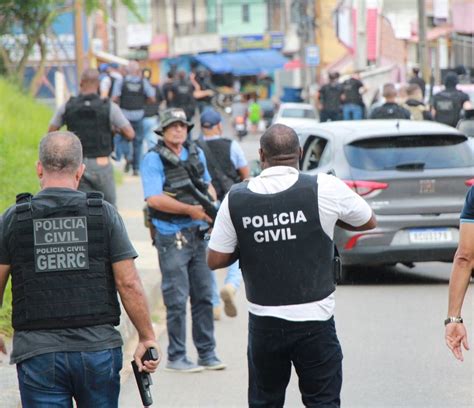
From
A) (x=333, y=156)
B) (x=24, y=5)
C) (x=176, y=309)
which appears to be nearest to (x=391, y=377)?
(x=176, y=309)

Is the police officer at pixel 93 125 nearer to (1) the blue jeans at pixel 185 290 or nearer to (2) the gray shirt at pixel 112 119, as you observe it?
(2) the gray shirt at pixel 112 119

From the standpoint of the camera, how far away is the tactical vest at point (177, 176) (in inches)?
362

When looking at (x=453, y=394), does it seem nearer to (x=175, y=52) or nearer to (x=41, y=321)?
(x=41, y=321)

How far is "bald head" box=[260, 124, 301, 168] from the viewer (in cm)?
615

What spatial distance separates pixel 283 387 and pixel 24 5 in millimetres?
16637

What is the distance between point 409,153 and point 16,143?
19.5ft

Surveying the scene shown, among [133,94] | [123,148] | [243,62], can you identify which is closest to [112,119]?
[133,94]

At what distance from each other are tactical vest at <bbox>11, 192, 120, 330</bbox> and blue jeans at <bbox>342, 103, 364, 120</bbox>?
23056 millimetres

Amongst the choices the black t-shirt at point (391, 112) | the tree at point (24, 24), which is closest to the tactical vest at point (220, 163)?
the black t-shirt at point (391, 112)

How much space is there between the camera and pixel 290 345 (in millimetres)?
5980

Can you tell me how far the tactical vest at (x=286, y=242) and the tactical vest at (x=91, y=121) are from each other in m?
6.85

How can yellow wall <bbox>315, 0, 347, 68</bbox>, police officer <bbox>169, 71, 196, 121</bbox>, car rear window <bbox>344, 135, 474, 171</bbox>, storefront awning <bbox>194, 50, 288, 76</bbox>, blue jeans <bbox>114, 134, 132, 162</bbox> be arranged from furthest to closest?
storefront awning <bbox>194, 50, 288, 76</bbox> < yellow wall <bbox>315, 0, 347, 68</bbox> < police officer <bbox>169, 71, 196, 121</bbox> < blue jeans <bbox>114, 134, 132, 162</bbox> < car rear window <bbox>344, 135, 474, 171</bbox>

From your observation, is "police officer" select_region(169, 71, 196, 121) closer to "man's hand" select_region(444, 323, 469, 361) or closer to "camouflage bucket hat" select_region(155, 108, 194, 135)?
"camouflage bucket hat" select_region(155, 108, 194, 135)

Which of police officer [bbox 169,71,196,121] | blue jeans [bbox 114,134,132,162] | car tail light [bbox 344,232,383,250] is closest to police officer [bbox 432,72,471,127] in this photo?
blue jeans [bbox 114,134,132,162]
